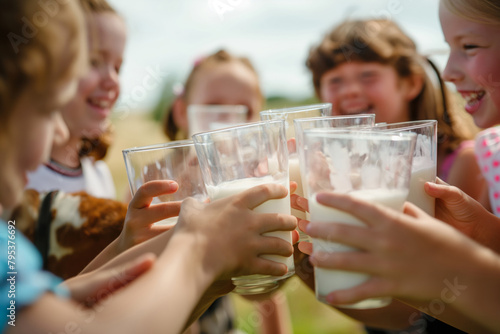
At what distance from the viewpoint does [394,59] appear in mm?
3436

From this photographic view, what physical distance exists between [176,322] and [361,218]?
0.39 meters

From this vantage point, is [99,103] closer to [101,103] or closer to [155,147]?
[101,103]

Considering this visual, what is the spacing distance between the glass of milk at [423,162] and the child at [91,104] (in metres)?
2.00

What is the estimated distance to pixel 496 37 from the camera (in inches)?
62.7

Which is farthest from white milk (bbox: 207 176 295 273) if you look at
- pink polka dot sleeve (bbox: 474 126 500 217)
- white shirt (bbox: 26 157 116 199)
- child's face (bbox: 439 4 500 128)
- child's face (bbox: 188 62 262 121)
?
child's face (bbox: 188 62 262 121)

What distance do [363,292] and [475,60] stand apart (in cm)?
112

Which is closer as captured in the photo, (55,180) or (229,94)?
(55,180)

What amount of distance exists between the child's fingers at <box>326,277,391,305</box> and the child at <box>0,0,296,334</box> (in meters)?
0.17

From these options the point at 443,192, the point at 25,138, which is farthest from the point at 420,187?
the point at 25,138

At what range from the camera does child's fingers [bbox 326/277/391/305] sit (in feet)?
2.84

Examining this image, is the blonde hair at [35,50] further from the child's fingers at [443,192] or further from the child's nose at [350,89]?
the child's nose at [350,89]

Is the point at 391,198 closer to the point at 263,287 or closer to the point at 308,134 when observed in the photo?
the point at 308,134

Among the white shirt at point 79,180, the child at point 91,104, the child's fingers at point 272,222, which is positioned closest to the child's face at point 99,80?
the child at point 91,104

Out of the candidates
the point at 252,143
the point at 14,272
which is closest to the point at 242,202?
the point at 252,143
